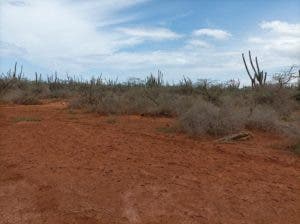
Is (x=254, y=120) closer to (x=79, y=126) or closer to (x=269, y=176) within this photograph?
(x=79, y=126)

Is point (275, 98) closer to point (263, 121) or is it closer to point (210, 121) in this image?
point (263, 121)

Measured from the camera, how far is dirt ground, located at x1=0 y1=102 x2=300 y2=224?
622 centimetres

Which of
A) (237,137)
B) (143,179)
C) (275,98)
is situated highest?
(275,98)

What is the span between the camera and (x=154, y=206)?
638 centimetres

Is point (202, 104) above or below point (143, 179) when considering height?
above

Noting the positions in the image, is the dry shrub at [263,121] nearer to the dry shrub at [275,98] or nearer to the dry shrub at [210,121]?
the dry shrub at [210,121]

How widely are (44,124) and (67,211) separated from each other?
22.8ft

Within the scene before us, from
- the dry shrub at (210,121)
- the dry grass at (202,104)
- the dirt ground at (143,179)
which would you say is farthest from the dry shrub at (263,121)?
the dirt ground at (143,179)

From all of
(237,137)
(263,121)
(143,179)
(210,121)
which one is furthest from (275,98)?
(143,179)

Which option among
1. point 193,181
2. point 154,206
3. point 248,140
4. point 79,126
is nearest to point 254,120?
point 248,140

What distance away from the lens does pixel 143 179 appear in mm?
7418

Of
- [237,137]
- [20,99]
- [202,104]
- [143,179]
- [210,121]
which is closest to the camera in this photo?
[143,179]

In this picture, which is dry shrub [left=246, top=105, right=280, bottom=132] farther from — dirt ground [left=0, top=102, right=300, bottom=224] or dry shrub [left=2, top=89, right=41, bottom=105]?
dry shrub [left=2, top=89, right=41, bottom=105]

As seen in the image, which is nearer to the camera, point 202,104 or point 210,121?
point 210,121
